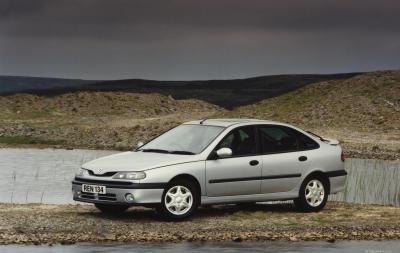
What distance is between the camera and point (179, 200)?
16.8m

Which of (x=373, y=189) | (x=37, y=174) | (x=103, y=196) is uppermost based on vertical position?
(x=37, y=174)

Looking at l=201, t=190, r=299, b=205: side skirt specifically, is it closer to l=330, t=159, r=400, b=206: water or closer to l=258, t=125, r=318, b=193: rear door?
l=258, t=125, r=318, b=193: rear door

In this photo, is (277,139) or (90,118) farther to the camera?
(90,118)

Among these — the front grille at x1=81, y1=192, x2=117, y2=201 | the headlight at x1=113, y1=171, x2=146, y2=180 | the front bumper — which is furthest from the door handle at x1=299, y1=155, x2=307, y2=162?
the front grille at x1=81, y1=192, x2=117, y2=201

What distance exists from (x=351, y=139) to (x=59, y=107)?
52.8 metres

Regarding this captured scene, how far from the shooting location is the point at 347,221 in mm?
17578

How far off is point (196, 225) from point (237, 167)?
1574 mm

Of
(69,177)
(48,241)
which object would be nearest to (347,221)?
(48,241)

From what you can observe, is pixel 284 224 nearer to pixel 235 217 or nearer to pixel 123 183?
pixel 235 217

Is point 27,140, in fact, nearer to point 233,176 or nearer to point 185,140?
point 185,140

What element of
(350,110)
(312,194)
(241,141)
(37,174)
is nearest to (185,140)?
(241,141)

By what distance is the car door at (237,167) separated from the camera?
17234 mm

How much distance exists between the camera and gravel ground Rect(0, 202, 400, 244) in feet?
49.5

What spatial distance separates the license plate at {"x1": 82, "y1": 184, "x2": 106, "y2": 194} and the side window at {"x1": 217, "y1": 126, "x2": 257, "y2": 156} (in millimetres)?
2288
